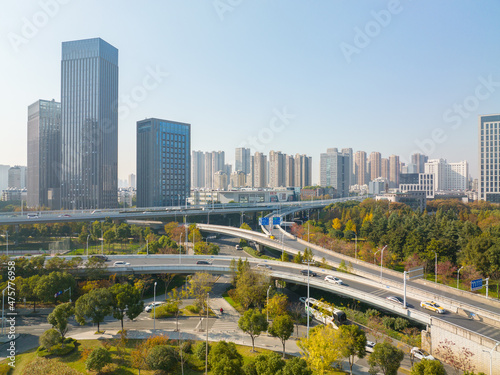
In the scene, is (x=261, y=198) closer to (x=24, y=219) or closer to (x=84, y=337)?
(x=24, y=219)

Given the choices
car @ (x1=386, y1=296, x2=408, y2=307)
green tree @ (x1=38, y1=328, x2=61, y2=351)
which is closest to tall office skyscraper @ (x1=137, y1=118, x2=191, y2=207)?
green tree @ (x1=38, y1=328, x2=61, y2=351)

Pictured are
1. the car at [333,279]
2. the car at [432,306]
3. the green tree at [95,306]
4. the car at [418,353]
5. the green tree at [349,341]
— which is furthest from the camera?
the car at [333,279]

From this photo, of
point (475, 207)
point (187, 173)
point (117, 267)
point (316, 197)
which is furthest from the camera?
point (316, 197)

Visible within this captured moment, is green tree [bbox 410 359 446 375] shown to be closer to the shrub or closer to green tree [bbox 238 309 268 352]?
green tree [bbox 238 309 268 352]

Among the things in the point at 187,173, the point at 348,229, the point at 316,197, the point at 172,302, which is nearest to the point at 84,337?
the point at 172,302

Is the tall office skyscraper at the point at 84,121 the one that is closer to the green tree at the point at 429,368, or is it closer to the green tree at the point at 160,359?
the green tree at the point at 160,359

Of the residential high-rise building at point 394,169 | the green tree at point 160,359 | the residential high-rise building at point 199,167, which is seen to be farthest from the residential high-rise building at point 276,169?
the green tree at point 160,359

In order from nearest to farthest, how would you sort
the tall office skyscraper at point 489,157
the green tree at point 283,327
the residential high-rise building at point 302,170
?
the green tree at point 283,327 → the tall office skyscraper at point 489,157 → the residential high-rise building at point 302,170
